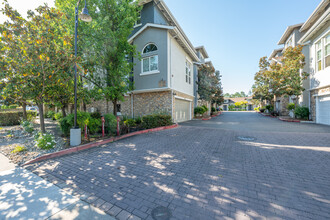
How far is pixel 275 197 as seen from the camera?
2.65 m

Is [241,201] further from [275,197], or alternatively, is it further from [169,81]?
[169,81]

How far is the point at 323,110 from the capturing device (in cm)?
1134

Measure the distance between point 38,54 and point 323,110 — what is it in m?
19.2

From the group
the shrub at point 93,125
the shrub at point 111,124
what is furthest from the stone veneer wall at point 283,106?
the shrub at point 93,125

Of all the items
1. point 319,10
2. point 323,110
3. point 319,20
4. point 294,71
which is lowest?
point 323,110

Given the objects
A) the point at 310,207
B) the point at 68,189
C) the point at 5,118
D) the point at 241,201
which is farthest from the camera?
the point at 5,118

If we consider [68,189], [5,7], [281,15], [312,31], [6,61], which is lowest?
[68,189]

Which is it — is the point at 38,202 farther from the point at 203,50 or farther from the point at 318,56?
the point at 203,50

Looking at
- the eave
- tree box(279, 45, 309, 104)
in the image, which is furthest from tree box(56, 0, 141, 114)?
tree box(279, 45, 309, 104)

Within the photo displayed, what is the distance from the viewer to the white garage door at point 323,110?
10.8 m

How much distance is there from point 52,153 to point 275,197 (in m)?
6.53

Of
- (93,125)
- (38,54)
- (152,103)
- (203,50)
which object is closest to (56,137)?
(93,125)

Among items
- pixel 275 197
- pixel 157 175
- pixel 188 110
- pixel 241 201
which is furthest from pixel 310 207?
pixel 188 110

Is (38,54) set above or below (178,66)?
below
